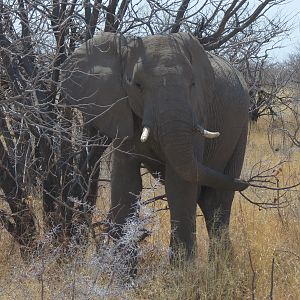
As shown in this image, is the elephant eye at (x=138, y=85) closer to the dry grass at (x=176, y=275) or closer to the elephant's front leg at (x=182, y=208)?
the elephant's front leg at (x=182, y=208)

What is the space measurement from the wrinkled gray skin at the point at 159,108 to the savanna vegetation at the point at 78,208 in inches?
6.0

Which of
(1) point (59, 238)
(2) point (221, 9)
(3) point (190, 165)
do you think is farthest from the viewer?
(2) point (221, 9)

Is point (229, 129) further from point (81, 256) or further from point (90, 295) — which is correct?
point (90, 295)

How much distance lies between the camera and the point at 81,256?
4133mm

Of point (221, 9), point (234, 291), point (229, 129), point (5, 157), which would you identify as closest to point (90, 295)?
point (234, 291)

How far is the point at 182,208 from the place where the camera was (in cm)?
480

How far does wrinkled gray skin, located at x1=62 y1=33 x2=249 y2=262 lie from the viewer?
4.42m

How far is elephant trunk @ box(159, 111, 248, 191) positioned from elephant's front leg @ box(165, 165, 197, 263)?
0.40 feet

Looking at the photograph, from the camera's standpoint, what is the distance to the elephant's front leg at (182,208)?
477cm

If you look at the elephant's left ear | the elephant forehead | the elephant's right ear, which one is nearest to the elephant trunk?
the elephant's left ear

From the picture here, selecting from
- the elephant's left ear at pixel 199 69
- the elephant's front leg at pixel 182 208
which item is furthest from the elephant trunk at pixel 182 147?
the elephant's left ear at pixel 199 69

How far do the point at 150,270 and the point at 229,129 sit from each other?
4.18 ft

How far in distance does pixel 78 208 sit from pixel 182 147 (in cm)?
117

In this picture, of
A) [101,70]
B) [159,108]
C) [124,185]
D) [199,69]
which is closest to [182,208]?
[124,185]
